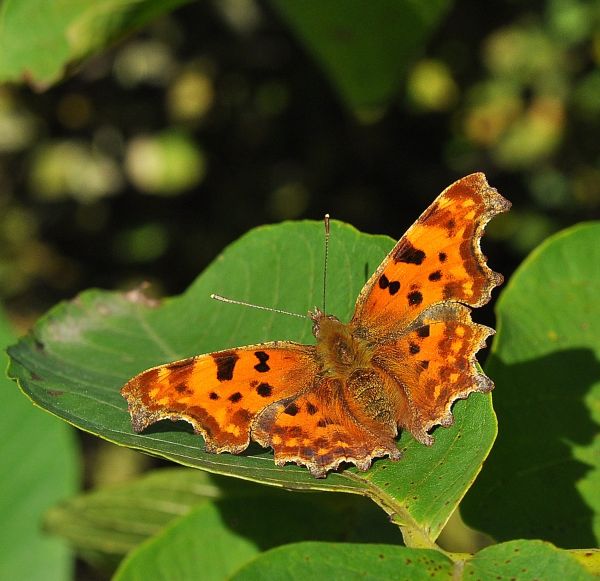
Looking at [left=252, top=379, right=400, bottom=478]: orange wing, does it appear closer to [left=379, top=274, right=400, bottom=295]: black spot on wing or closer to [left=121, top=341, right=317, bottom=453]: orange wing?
[left=121, top=341, right=317, bottom=453]: orange wing

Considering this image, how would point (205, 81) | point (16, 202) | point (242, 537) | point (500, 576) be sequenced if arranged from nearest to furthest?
point (500, 576)
point (242, 537)
point (205, 81)
point (16, 202)

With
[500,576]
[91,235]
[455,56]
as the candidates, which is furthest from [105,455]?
[500,576]

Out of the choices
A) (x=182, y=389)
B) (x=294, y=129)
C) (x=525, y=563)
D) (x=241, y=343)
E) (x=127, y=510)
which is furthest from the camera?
(x=294, y=129)

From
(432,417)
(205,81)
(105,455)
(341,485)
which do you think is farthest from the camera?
(105,455)

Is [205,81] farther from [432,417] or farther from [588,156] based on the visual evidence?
[432,417]

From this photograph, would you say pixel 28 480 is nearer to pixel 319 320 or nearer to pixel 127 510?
pixel 127 510

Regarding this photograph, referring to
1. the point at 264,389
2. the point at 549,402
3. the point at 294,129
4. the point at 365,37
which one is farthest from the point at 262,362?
the point at 294,129
